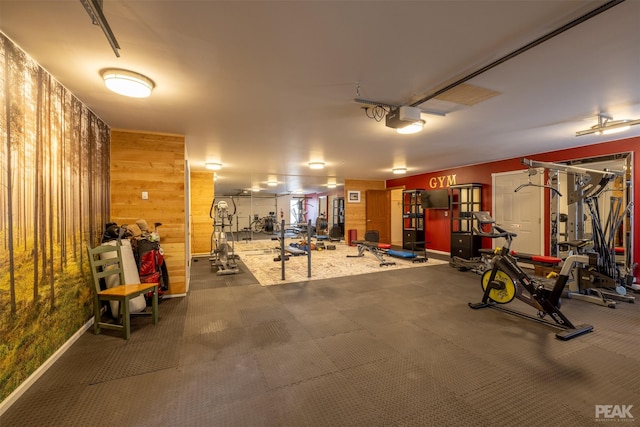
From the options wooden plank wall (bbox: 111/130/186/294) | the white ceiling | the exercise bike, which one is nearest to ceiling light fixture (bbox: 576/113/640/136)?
the white ceiling

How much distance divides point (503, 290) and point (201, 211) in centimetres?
719

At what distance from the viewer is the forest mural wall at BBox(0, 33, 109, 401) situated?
180cm

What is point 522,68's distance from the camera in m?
2.20

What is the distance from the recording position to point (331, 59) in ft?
6.76

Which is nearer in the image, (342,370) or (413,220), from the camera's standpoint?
(342,370)

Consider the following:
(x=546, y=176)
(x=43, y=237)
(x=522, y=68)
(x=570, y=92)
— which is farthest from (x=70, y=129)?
(x=546, y=176)

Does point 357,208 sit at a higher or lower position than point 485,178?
lower

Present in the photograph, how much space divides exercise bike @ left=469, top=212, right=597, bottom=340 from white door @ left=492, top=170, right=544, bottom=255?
275cm

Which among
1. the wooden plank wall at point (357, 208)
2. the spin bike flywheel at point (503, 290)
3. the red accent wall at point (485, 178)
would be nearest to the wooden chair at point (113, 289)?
the spin bike flywheel at point (503, 290)

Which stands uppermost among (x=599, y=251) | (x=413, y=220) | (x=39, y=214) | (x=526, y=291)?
(x=39, y=214)

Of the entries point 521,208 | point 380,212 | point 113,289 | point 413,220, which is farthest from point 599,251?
point 380,212

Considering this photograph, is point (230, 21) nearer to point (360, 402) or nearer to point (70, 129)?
point (70, 129)

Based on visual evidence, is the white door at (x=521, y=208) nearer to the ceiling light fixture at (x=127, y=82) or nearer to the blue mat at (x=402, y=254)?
the blue mat at (x=402, y=254)

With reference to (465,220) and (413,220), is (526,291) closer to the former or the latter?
(465,220)
